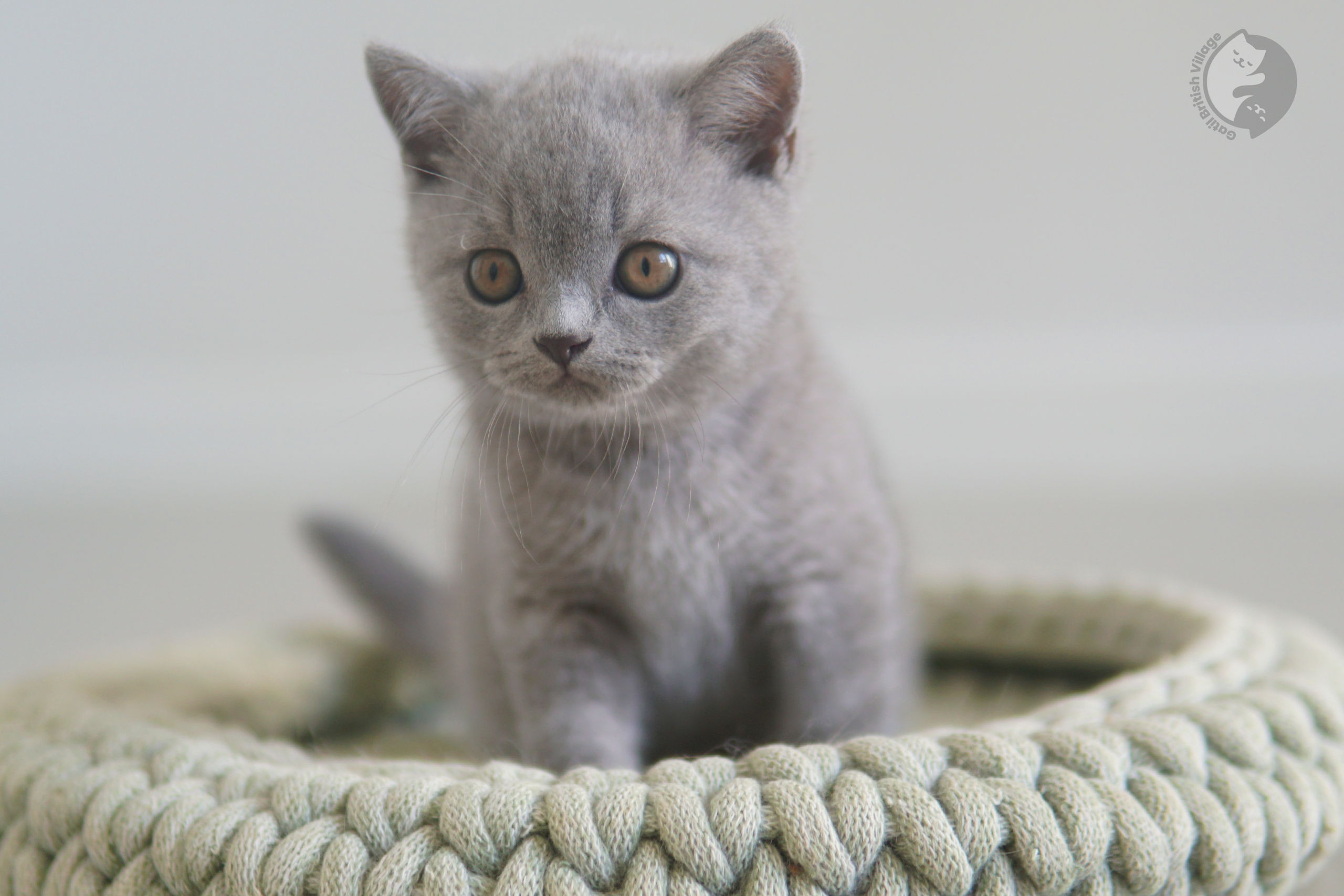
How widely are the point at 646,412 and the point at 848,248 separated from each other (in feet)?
5.35

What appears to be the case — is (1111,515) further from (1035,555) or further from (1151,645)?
Result: (1151,645)

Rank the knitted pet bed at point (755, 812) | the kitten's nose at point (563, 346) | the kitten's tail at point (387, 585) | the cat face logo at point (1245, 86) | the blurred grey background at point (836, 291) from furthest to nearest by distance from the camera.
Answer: the blurred grey background at point (836, 291) → the kitten's tail at point (387, 585) → the cat face logo at point (1245, 86) → the kitten's nose at point (563, 346) → the knitted pet bed at point (755, 812)

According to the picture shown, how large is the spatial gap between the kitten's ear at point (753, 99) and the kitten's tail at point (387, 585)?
65 cm

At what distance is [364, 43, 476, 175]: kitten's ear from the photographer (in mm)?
844

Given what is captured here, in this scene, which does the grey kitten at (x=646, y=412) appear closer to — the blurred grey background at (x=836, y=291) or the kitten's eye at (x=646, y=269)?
the kitten's eye at (x=646, y=269)

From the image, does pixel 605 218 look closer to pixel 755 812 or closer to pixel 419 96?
pixel 419 96

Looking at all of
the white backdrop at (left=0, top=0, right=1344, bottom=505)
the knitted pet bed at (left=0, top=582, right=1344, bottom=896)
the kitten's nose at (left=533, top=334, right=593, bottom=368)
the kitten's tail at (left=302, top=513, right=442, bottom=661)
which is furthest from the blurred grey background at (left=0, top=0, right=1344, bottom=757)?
the kitten's nose at (left=533, top=334, right=593, bottom=368)

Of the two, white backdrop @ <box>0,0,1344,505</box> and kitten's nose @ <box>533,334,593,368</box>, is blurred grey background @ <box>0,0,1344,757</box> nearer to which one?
white backdrop @ <box>0,0,1344,505</box>

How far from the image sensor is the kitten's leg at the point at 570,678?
0.87m

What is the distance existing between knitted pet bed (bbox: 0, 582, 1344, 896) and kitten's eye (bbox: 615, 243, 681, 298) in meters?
0.32

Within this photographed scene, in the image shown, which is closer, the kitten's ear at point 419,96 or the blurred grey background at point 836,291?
the kitten's ear at point 419,96

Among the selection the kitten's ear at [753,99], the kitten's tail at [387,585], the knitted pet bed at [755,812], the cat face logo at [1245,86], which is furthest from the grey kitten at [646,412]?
the cat face logo at [1245,86]

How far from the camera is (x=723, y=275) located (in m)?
0.81

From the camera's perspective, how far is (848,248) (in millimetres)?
2377
